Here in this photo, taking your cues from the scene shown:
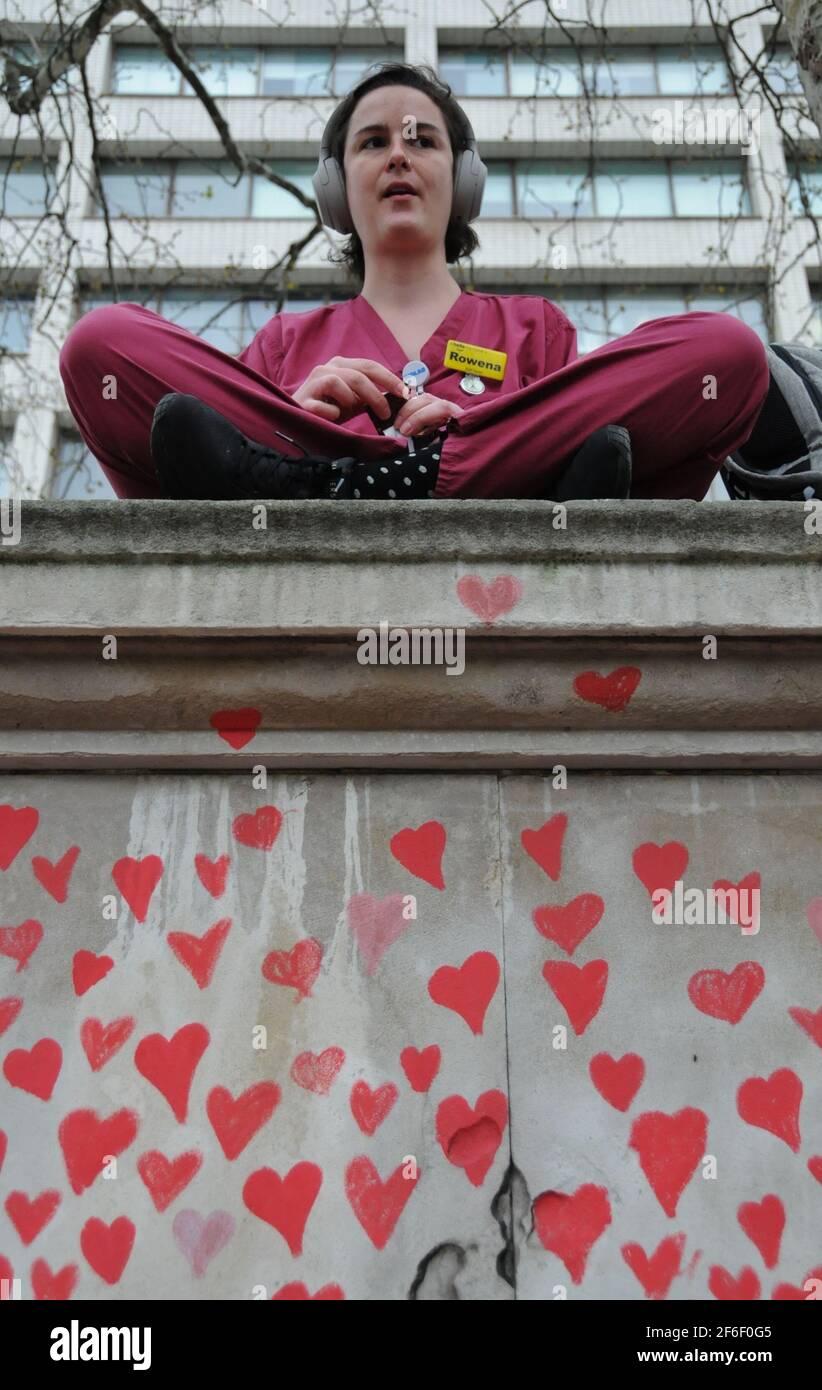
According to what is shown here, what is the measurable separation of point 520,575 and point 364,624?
9.0 inches

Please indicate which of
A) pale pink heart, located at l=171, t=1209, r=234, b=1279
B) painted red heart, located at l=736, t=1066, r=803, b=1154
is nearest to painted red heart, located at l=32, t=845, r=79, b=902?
pale pink heart, located at l=171, t=1209, r=234, b=1279

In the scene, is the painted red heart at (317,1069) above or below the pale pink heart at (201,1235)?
above

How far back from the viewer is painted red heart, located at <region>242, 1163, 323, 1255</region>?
160 cm

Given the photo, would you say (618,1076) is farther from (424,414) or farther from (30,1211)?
(424,414)

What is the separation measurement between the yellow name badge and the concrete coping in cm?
61

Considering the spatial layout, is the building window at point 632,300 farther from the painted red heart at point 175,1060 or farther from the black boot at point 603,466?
the painted red heart at point 175,1060

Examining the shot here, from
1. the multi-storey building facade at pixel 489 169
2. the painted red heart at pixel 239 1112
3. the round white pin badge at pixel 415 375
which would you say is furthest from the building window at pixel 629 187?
the painted red heart at pixel 239 1112

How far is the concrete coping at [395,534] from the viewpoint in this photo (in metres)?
1.81

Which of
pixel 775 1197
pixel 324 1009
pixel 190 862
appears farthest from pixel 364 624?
pixel 775 1197

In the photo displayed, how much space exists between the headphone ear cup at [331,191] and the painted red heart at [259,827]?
1563 mm

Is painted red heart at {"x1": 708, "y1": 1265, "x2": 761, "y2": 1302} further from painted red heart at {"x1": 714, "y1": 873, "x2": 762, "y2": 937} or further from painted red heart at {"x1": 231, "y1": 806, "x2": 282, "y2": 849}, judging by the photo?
painted red heart at {"x1": 231, "y1": 806, "x2": 282, "y2": 849}

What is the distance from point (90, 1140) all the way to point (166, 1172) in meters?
0.11

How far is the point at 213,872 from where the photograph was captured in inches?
70.8

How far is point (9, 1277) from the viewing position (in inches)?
62.5
